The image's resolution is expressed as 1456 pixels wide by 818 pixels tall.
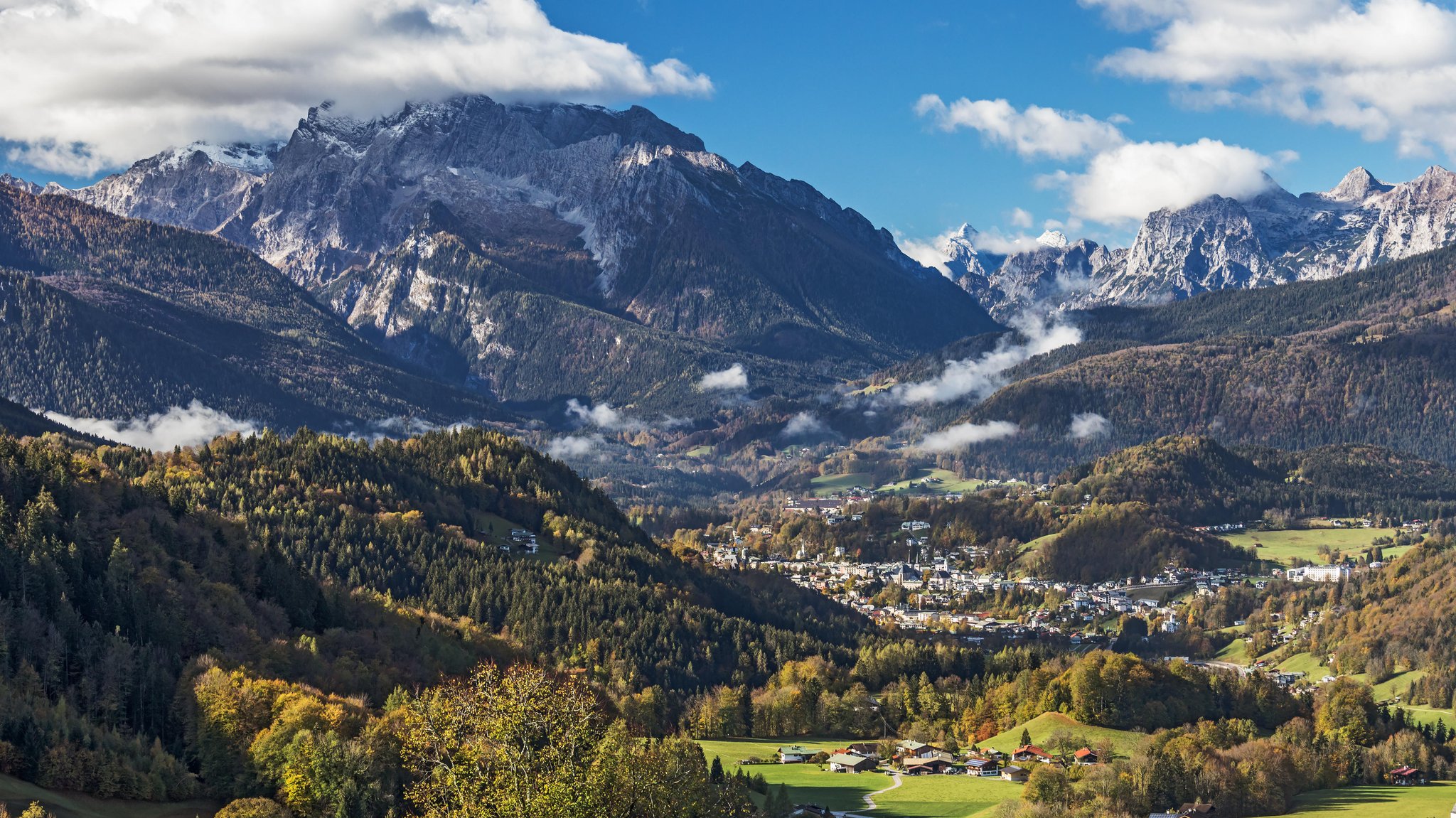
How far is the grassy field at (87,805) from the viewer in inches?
3632

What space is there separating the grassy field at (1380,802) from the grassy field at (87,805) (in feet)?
293

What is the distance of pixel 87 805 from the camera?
97.1m

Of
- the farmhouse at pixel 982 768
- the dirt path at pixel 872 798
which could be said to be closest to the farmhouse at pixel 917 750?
the farmhouse at pixel 982 768

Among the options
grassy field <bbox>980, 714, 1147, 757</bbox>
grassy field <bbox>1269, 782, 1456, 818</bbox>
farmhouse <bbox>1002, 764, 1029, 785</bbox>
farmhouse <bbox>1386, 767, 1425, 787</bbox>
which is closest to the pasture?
grassy field <bbox>1269, 782, 1456, 818</bbox>

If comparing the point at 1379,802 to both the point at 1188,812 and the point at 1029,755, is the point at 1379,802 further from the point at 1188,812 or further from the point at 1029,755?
the point at 1029,755

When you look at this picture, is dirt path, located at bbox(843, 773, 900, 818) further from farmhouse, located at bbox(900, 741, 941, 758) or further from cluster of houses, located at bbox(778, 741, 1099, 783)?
farmhouse, located at bbox(900, 741, 941, 758)

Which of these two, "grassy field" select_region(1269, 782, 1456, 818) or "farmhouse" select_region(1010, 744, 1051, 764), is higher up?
"farmhouse" select_region(1010, 744, 1051, 764)

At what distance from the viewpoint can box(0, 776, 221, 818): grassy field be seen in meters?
92.2

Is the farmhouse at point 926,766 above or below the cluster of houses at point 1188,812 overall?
above

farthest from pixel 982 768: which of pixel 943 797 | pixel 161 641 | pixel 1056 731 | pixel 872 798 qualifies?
pixel 161 641

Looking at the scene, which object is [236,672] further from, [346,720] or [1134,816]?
[1134,816]

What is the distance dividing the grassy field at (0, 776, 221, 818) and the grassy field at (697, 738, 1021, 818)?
51.7m

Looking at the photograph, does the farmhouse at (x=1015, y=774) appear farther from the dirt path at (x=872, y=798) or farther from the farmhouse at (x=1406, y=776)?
the farmhouse at (x=1406, y=776)

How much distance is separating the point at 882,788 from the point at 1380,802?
4368 centimetres
